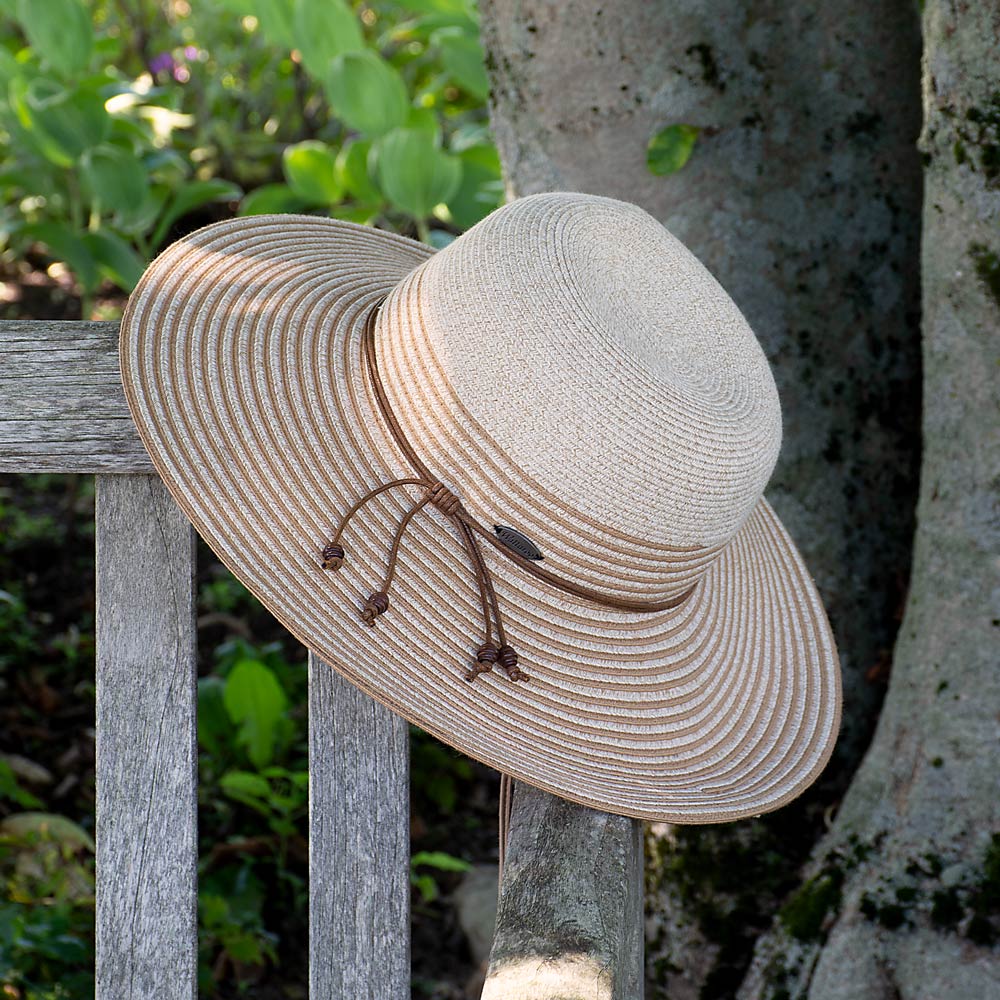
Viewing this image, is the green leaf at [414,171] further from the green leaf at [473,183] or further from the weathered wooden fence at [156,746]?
the weathered wooden fence at [156,746]

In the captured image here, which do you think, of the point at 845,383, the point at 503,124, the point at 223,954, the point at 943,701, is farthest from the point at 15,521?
the point at 943,701

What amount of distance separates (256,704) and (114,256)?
1.35 metres

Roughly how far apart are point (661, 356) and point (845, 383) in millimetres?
682

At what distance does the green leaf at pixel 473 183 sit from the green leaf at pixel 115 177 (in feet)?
2.58

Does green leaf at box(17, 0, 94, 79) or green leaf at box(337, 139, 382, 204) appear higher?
green leaf at box(17, 0, 94, 79)

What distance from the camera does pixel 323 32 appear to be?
3078mm

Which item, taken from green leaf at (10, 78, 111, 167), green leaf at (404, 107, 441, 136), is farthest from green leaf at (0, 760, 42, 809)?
green leaf at (404, 107, 441, 136)

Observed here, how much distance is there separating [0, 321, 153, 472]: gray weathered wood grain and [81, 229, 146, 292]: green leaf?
1897 millimetres

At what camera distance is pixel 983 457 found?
4.97 ft

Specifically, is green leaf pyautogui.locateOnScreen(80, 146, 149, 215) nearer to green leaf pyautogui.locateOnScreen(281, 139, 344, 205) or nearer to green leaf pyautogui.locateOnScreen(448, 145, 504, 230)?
green leaf pyautogui.locateOnScreen(281, 139, 344, 205)

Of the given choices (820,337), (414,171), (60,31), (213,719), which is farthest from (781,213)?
(60,31)

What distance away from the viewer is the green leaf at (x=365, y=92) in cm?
290

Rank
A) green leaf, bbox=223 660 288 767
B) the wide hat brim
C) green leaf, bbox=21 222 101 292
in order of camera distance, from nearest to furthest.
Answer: the wide hat brim
green leaf, bbox=223 660 288 767
green leaf, bbox=21 222 101 292

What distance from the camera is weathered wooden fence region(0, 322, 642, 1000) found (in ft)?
4.04
